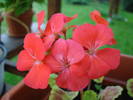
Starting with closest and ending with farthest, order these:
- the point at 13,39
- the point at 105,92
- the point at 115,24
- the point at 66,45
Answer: the point at 66,45, the point at 105,92, the point at 13,39, the point at 115,24

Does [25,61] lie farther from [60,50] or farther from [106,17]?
[106,17]

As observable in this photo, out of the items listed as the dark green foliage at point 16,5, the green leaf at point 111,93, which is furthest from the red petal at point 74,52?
the dark green foliage at point 16,5

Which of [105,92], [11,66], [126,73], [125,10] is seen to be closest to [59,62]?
[105,92]

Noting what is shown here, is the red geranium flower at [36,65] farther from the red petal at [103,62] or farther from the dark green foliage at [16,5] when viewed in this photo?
the dark green foliage at [16,5]

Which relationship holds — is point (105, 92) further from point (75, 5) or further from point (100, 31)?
point (75, 5)

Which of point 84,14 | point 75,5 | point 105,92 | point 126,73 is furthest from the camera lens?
point 75,5

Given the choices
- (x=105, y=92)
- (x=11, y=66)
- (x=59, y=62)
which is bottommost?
(x=11, y=66)

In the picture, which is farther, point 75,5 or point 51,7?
point 75,5

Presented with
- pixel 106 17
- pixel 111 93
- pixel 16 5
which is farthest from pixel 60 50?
pixel 106 17
